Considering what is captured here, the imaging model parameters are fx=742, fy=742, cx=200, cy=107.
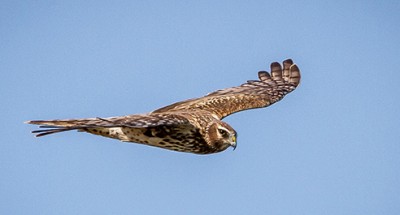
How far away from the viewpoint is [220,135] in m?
10.9

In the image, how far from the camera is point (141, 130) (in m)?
11.0

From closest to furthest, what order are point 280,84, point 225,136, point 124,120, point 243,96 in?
point 124,120 < point 225,136 < point 243,96 < point 280,84

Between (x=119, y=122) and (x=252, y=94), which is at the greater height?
(x=252, y=94)

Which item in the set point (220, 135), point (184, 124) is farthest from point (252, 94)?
point (184, 124)

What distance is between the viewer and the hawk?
32.1 feet

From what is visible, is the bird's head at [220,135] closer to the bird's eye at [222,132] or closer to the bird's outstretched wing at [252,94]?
the bird's eye at [222,132]

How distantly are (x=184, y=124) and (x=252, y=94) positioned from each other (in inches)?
144

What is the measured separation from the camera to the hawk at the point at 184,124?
9782 millimetres

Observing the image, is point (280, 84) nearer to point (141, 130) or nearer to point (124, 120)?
point (141, 130)

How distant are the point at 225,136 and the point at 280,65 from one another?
5.11 m

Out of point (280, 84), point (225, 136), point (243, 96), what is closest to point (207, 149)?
point (225, 136)

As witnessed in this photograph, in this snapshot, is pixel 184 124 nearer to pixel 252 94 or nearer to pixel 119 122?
pixel 119 122

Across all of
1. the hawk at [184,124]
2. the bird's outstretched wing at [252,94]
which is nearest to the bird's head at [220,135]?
the hawk at [184,124]

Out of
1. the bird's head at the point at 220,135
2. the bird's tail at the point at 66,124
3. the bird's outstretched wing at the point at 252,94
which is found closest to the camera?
the bird's tail at the point at 66,124
